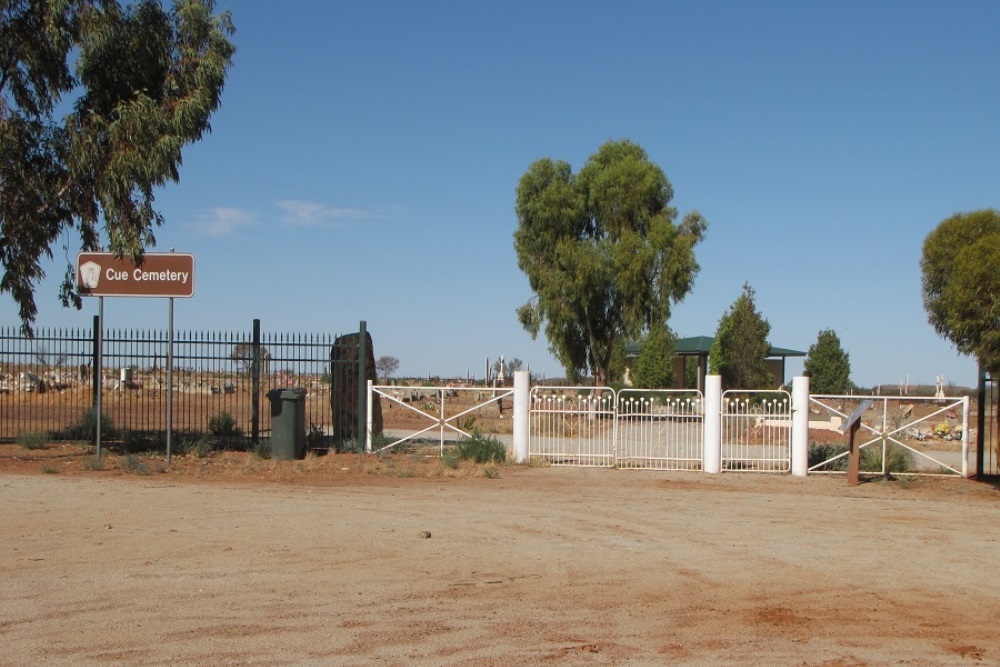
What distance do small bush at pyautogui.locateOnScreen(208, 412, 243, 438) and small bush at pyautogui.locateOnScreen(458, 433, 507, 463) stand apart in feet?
17.5

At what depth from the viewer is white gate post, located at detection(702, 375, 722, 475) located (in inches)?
706

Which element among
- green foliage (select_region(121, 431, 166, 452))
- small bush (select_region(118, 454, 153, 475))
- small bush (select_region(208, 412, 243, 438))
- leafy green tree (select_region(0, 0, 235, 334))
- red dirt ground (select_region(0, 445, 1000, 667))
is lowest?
red dirt ground (select_region(0, 445, 1000, 667))

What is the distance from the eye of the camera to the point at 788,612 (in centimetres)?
795

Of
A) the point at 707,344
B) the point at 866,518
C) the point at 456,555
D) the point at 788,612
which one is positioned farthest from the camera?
the point at 707,344

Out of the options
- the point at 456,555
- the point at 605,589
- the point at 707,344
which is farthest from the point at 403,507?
the point at 707,344

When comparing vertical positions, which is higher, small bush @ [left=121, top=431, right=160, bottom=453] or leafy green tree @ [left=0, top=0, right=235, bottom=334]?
leafy green tree @ [left=0, top=0, right=235, bottom=334]

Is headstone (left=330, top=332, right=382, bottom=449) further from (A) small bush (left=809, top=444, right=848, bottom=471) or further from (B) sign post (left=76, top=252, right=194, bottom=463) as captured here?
(A) small bush (left=809, top=444, right=848, bottom=471)

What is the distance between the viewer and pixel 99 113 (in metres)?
17.6

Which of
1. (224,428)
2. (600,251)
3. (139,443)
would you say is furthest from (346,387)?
(600,251)

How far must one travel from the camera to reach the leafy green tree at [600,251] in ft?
138

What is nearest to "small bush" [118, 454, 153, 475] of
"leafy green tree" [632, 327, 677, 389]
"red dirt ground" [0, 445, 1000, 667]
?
"red dirt ground" [0, 445, 1000, 667]

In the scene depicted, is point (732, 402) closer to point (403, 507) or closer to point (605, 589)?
point (403, 507)

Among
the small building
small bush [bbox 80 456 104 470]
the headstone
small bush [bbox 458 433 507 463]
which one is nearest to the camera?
small bush [bbox 80 456 104 470]

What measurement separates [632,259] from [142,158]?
27.6 m
